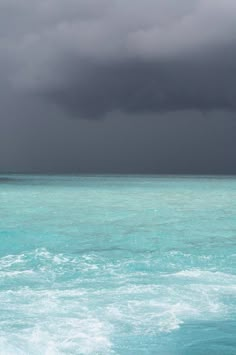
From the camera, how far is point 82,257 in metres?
13.4

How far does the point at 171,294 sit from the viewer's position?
371 inches

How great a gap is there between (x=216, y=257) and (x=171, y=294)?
4.56m

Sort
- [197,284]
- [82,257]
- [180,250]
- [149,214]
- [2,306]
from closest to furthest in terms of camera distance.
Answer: [2,306] < [197,284] < [82,257] < [180,250] < [149,214]

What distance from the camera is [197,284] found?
10227mm

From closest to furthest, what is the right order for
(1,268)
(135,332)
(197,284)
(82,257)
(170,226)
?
(135,332) → (197,284) → (1,268) → (82,257) → (170,226)

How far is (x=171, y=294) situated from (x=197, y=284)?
1.12 meters

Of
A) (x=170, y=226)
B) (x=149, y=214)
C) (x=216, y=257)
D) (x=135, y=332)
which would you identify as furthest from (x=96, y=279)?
(x=149, y=214)


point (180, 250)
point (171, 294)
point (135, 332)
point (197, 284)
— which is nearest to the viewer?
point (135, 332)

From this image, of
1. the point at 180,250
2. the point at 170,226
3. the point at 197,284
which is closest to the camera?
the point at 197,284

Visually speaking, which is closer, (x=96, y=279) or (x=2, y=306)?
(x=2, y=306)

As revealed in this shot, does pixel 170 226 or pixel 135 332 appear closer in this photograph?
pixel 135 332

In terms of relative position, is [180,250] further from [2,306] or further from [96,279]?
[2,306]

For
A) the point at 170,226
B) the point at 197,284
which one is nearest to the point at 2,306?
the point at 197,284

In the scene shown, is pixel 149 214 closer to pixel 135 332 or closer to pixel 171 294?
pixel 171 294
